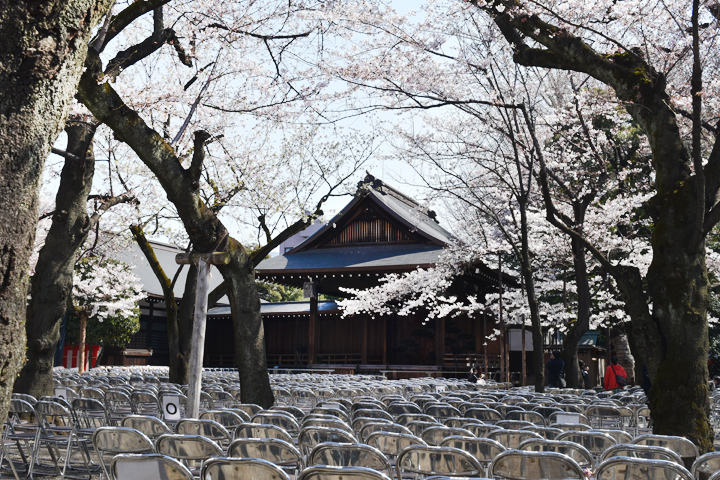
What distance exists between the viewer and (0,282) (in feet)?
7.41

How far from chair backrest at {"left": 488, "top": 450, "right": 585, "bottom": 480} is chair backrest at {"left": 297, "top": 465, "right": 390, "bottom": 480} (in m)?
0.95

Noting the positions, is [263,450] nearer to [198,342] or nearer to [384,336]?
[198,342]

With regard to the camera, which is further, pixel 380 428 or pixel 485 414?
pixel 485 414

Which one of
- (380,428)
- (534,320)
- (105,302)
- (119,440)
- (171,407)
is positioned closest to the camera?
(119,440)

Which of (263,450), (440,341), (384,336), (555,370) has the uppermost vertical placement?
(384,336)

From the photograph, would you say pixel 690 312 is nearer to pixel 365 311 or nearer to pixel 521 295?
pixel 521 295

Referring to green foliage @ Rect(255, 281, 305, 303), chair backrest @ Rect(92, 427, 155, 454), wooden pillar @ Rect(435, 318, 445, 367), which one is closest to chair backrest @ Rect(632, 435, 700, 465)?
chair backrest @ Rect(92, 427, 155, 454)

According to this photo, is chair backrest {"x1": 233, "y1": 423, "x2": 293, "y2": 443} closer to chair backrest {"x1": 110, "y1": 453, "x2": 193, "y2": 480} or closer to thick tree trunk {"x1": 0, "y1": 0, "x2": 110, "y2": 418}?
chair backrest {"x1": 110, "y1": 453, "x2": 193, "y2": 480}

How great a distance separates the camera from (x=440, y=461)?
141 inches

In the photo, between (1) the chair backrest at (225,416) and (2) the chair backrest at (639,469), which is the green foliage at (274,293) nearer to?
(1) the chair backrest at (225,416)

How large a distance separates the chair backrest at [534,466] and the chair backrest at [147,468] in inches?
65.4

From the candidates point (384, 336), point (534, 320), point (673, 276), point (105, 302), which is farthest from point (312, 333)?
point (673, 276)

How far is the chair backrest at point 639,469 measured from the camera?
3.05 m

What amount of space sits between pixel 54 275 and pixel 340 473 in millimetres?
7481
